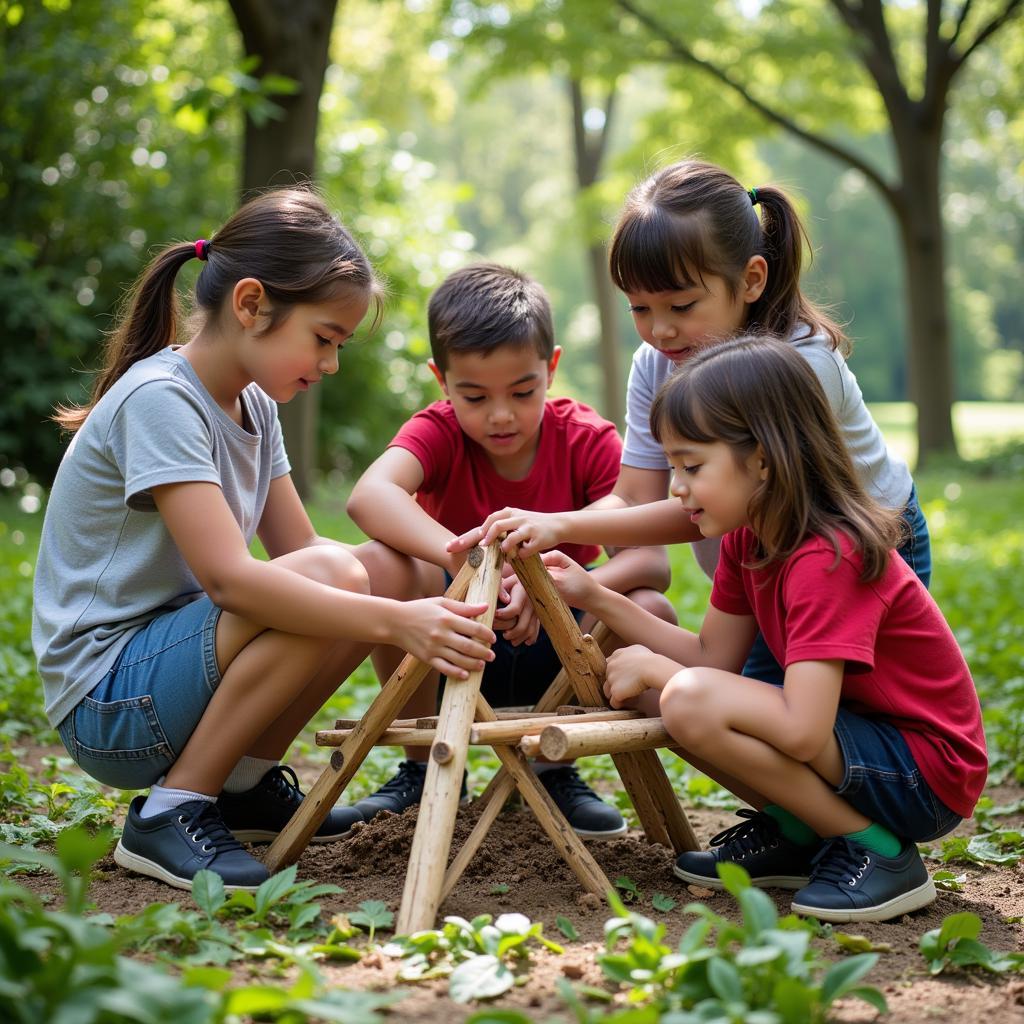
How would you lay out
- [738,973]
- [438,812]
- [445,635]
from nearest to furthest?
[738,973] → [438,812] → [445,635]

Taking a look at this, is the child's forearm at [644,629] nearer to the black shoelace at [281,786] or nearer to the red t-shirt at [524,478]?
the red t-shirt at [524,478]

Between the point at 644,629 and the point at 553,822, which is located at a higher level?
the point at 644,629

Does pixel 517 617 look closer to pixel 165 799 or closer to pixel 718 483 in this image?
pixel 718 483

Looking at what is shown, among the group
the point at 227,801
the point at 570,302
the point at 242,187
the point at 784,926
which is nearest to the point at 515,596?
the point at 227,801

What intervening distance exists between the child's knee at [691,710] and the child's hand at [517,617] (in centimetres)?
48

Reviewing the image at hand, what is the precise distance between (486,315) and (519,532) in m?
0.84

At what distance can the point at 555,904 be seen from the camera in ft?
8.55

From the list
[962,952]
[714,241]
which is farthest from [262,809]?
[714,241]

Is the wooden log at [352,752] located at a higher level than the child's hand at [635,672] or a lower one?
lower

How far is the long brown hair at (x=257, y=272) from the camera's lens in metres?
2.82

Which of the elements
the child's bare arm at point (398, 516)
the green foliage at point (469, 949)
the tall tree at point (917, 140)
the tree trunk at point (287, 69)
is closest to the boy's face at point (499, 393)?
the child's bare arm at point (398, 516)

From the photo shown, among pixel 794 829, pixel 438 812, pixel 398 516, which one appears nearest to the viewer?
pixel 438 812

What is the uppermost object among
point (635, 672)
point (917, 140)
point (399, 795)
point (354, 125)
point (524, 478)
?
point (917, 140)

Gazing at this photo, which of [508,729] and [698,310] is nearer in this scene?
[508,729]
